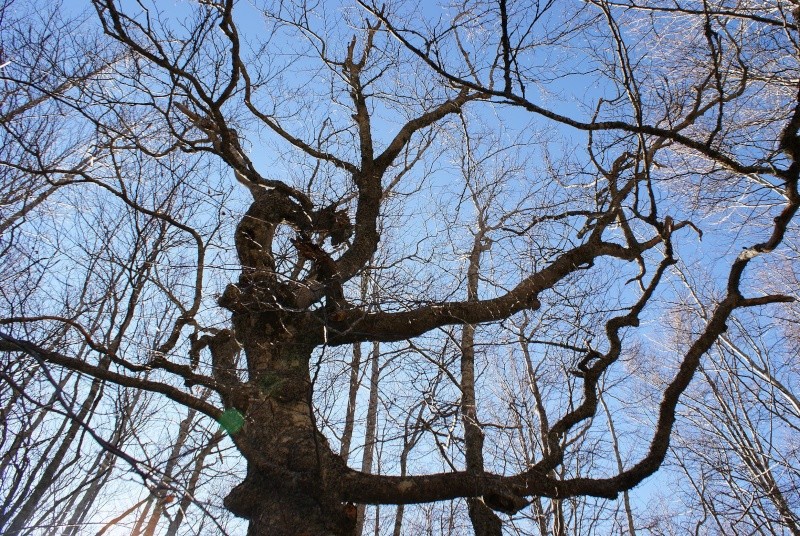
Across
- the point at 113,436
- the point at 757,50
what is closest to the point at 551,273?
the point at 757,50

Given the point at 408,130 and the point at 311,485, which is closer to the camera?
the point at 311,485

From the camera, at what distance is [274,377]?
3338mm

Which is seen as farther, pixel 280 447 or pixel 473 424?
pixel 473 424

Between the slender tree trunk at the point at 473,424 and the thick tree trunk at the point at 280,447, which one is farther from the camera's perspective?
the slender tree trunk at the point at 473,424

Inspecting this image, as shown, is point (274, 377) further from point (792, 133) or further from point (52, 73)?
point (792, 133)

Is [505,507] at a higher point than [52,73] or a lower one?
lower

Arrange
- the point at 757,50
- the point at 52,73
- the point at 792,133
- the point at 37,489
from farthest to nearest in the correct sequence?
the point at 757,50, the point at 52,73, the point at 37,489, the point at 792,133

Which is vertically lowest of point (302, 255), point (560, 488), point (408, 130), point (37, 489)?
point (37, 489)

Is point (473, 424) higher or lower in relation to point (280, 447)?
higher

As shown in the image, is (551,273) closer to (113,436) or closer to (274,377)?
(274,377)

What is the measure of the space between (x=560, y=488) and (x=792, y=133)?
2.16 metres

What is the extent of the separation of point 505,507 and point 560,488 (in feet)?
1.09

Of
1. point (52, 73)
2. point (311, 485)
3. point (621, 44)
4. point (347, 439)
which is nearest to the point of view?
point (621, 44)

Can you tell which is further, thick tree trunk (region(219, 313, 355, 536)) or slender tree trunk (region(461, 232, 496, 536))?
slender tree trunk (region(461, 232, 496, 536))
